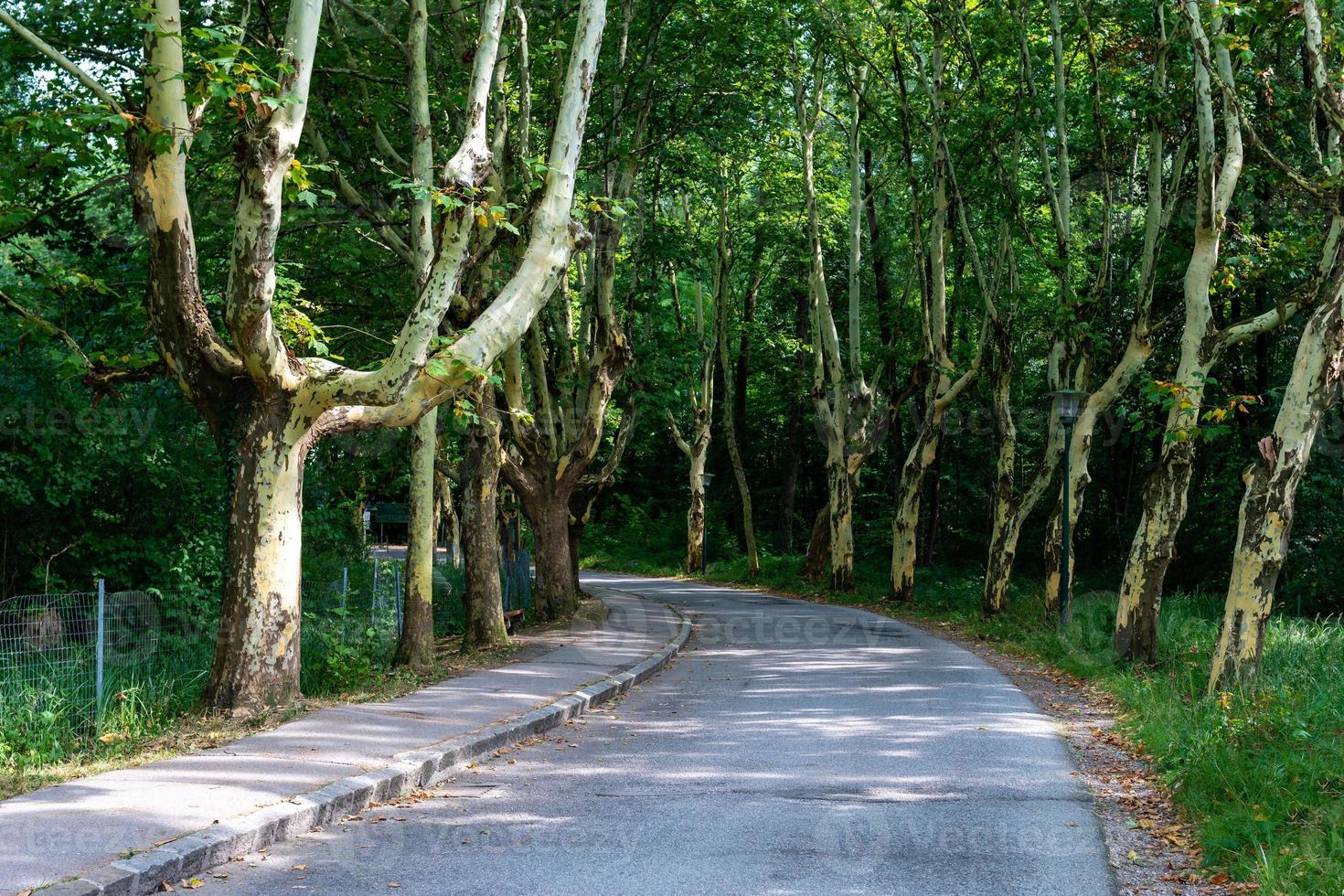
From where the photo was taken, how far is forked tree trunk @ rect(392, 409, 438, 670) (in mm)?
13773

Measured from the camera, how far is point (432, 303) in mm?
10961

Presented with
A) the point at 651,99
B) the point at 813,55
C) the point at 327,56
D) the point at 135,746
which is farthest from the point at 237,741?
the point at 813,55

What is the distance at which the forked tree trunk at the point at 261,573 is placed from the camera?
995 centimetres

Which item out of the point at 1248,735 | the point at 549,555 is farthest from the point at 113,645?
the point at 549,555

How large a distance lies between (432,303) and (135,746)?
14.6ft

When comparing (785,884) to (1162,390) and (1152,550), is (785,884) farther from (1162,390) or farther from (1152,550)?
(1152,550)

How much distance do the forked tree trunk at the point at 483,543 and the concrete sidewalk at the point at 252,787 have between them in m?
3.44

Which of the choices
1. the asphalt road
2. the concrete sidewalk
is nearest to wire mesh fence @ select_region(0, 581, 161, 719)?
the concrete sidewalk

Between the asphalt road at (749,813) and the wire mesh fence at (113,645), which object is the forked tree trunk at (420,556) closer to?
the wire mesh fence at (113,645)

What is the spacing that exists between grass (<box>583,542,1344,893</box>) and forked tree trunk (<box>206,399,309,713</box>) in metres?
6.99

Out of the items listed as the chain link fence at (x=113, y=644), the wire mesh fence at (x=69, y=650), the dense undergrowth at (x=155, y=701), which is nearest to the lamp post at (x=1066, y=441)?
the dense undergrowth at (x=155, y=701)

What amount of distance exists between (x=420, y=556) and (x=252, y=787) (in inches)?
258

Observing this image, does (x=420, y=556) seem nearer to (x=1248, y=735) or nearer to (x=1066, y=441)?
(x=1248, y=735)

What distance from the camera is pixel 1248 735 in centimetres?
830
